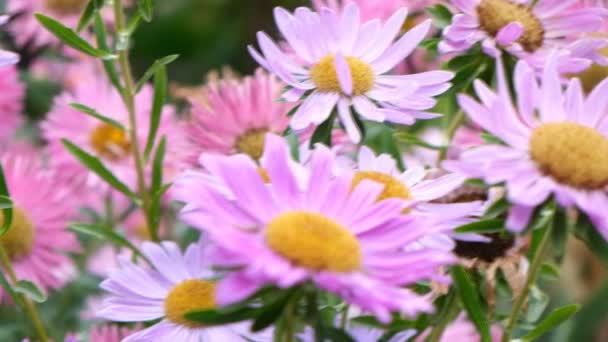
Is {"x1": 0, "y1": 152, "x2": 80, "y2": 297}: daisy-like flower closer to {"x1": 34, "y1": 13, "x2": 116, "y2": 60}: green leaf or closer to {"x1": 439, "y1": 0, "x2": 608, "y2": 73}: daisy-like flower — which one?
{"x1": 34, "y1": 13, "x2": 116, "y2": 60}: green leaf

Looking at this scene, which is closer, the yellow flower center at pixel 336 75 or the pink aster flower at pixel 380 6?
the yellow flower center at pixel 336 75

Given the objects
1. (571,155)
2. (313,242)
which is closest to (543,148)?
(571,155)

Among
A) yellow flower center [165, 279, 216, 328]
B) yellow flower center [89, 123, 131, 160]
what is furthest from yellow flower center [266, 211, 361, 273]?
yellow flower center [89, 123, 131, 160]

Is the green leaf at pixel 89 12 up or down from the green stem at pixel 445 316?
up

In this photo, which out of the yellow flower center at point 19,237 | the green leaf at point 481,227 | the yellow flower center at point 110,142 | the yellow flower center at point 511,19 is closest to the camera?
the green leaf at point 481,227

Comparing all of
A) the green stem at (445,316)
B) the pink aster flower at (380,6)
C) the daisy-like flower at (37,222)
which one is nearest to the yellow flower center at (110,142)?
the daisy-like flower at (37,222)

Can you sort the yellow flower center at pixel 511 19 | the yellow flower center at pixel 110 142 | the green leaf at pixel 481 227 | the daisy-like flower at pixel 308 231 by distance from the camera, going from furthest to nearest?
the yellow flower center at pixel 110 142, the yellow flower center at pixel 511 19, the green leaf at pixel 481 227, the daisy-like flower at pixel 308 231

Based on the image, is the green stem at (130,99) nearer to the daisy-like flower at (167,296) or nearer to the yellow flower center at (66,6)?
the daisy-like flower at (167,296)
